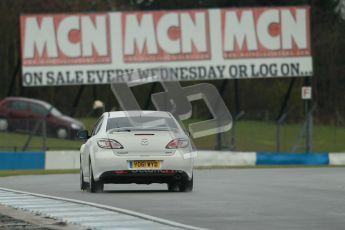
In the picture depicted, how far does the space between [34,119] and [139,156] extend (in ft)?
66.8

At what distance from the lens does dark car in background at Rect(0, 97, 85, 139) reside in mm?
38697

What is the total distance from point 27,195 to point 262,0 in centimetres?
4752

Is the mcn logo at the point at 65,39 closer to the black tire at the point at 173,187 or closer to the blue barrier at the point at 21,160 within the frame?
the blue barrier at the point at 21,160

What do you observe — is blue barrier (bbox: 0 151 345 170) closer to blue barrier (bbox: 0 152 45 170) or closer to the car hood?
blue barrier (bbox: 0 152 45 170)

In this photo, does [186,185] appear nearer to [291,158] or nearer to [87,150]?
[87,150]

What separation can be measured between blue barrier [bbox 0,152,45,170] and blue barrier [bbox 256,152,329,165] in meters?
7.37

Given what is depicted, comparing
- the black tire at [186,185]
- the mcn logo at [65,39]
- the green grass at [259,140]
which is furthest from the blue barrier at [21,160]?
the black tire at [186,185]

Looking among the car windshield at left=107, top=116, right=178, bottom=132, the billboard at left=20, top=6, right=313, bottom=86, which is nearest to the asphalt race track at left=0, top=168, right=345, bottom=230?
the car windshield at left=107, top=116, right=178, bottom=132

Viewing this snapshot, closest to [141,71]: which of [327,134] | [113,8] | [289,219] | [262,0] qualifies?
[327,134]

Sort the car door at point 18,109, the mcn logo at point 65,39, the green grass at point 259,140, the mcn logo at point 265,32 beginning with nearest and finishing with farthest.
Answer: the green grass at point 259,140 → the mcn logo at point 65,39 → the car door at point 18,109 → the mcn logo at point 265,32

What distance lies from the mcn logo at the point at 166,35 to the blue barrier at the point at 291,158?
344 inches

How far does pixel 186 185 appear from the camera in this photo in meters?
18.9

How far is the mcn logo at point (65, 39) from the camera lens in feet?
147

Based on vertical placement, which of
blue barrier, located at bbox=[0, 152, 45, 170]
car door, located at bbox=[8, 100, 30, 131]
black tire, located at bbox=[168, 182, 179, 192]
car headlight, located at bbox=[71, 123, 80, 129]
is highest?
car door, located at bbox=[8, 100, 30, 131]
